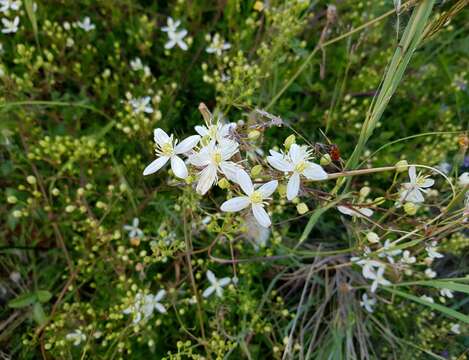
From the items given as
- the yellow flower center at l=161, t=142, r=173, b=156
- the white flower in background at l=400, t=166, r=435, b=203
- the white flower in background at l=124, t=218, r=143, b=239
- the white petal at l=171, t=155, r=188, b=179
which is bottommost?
the white flower in background at l=400, t=166, r=435, b=203

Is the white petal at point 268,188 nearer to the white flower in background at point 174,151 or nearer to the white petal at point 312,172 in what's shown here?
the white petal at point 312,172

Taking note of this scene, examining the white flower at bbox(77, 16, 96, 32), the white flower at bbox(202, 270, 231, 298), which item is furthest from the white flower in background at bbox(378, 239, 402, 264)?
the white flower at bbox(77, 16, 96, 32)

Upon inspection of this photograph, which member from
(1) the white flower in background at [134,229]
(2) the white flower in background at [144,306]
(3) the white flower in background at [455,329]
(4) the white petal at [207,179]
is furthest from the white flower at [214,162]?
(3) the white flower in background at [455,329]

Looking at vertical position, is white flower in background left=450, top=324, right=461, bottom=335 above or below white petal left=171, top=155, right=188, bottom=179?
below

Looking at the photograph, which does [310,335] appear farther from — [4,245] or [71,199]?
[4,245]

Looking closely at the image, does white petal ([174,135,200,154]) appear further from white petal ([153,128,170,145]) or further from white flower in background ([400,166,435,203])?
white flower in background ([400,166,435,203])

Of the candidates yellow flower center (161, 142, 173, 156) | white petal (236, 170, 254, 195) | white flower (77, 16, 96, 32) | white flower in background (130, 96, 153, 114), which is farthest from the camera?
white flower (77, 16, 96, 32)

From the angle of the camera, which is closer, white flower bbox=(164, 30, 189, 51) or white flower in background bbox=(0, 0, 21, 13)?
white flower in background bbox=(0, 0, 21, 13)

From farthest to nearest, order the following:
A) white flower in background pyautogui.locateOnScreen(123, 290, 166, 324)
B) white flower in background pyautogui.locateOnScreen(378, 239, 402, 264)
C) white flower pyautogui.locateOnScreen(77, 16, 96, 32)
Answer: white flower pyautogui.locateOnScreen(77, 16, 96, 32)
white flower in background pyautogui.locateOnScreen(123, 290, 166, 324)
white flower in background pyautogui.locateOnScreen(378, 239, 402, 264)

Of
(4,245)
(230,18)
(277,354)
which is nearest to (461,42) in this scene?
(230,18)
